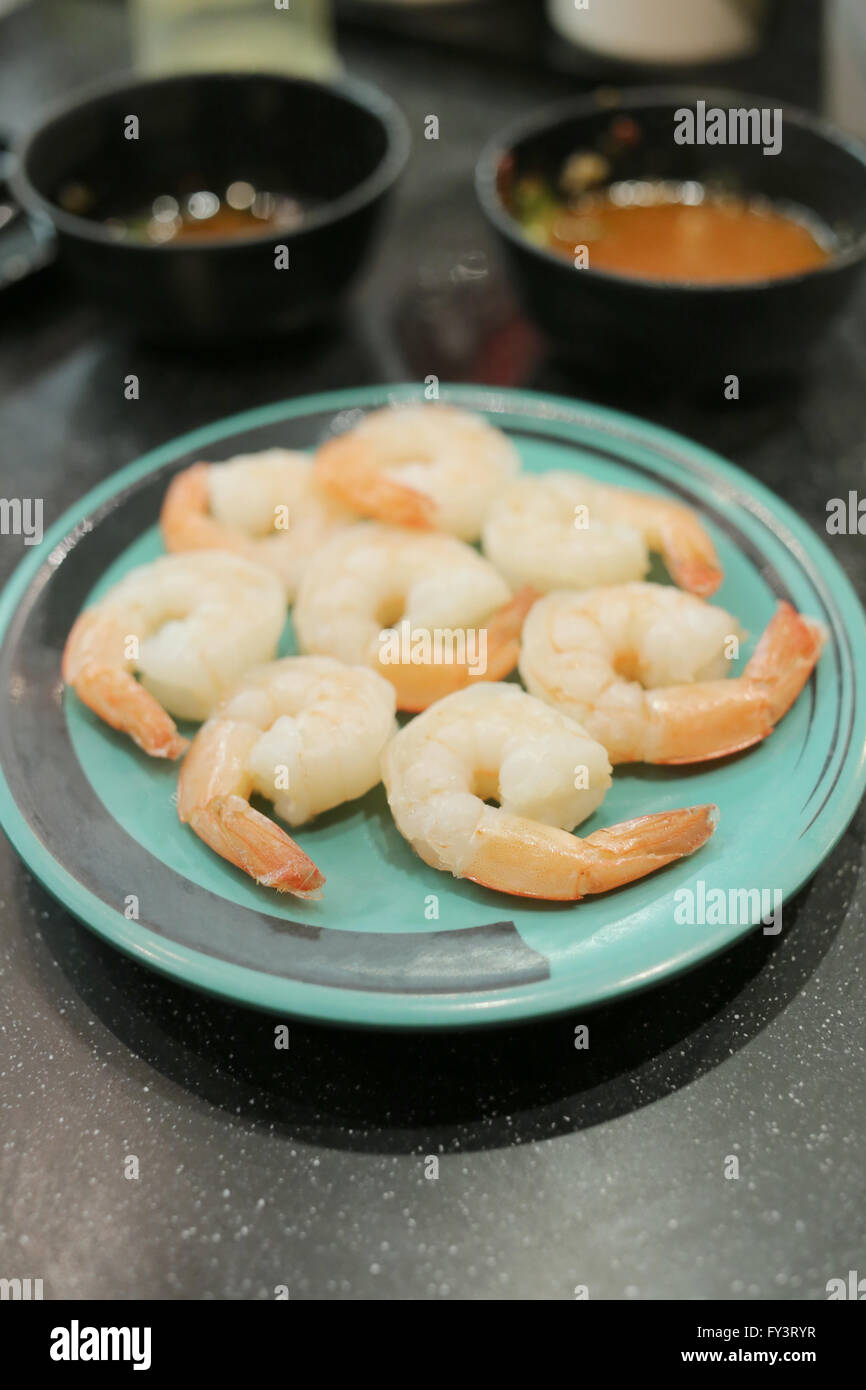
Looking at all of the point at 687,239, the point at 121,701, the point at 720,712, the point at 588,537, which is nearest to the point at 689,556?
the point at 588,537

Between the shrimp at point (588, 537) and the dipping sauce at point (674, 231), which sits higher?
the dipping sauce at point (674, 231)

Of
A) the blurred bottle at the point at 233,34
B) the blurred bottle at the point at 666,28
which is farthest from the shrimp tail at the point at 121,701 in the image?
the blurred bottle at the point at 666,28

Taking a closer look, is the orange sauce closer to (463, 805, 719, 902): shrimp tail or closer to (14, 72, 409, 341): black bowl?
(14, 72, 409, 341): black bowl

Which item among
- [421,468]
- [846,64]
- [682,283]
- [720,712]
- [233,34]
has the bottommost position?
[720,712]

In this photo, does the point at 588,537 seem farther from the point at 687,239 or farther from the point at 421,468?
the point at 687,239

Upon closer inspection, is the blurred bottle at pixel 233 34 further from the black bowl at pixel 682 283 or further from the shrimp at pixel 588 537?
the shrimp at pixel 588 537
